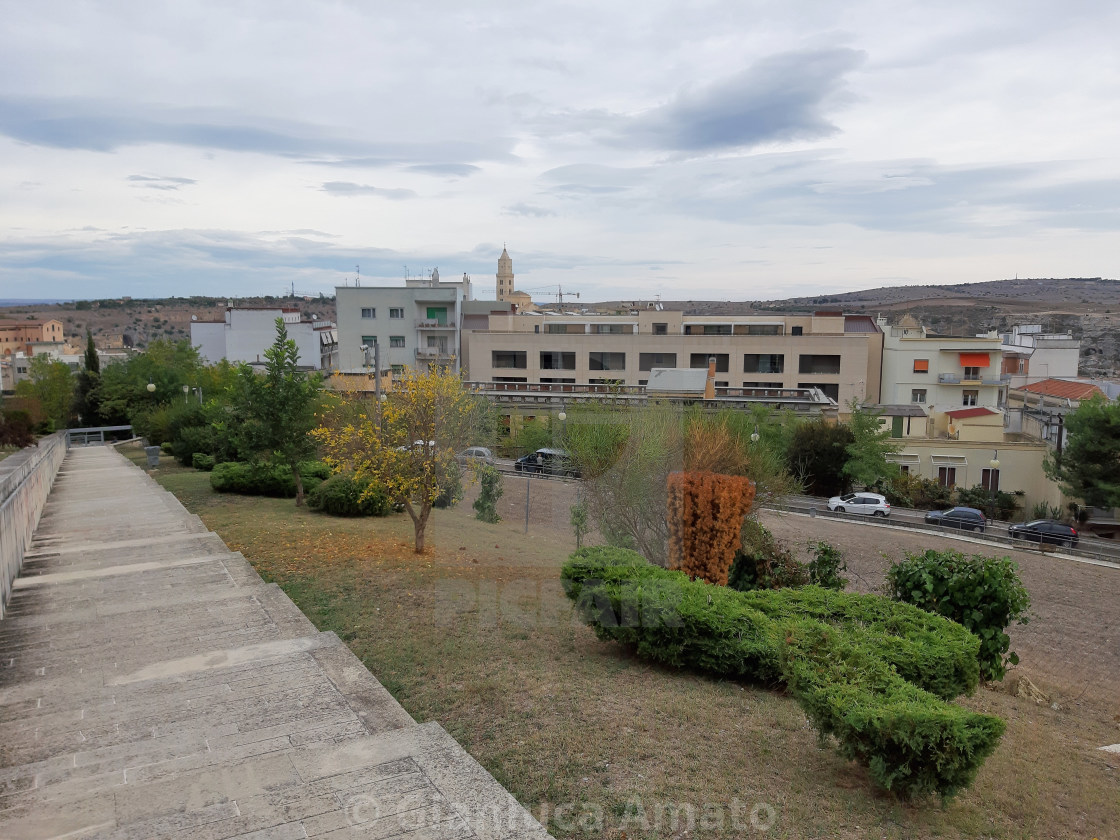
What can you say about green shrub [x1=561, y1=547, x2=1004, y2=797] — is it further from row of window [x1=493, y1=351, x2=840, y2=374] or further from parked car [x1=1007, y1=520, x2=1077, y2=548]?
row of window [x1=493, y1=351, x2=840, y2=374]

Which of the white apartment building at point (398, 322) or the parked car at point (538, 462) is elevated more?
the white apartment building at point (398, 322)

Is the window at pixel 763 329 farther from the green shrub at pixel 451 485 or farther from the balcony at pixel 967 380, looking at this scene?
the green shrub at pixel 451 485

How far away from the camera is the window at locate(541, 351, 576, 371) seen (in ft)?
156

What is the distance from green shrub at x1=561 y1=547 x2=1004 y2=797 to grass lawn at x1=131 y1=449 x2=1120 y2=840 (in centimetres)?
26

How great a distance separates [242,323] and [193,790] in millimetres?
62641

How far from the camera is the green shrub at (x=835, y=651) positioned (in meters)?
4.18

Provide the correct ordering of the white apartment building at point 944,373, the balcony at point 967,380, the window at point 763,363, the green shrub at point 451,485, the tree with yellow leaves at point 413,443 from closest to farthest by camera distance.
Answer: the tree with yellow leaves at point 413,443, the green shrub at point 451,485, the balcony at point 967,380, the white apartment building at point 944,373, the window at point 763,363

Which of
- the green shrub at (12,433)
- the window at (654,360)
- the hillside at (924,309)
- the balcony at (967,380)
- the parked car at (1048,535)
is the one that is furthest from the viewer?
the hillside at (924,309)

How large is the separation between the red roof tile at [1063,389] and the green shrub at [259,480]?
123ft

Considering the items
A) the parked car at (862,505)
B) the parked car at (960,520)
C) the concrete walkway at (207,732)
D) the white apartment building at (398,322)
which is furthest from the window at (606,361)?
the concrete walkway at (207,732)

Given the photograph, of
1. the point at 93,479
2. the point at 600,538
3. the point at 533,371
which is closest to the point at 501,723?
the point at 600,538

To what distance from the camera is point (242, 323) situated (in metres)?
61.5

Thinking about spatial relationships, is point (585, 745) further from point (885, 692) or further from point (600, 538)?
point (600, 538)

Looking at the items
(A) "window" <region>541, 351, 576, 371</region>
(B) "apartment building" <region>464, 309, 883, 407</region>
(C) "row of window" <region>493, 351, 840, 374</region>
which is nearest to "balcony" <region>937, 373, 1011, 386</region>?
(B) "apartment building" <region>464, 309, 883, 407</region>
